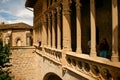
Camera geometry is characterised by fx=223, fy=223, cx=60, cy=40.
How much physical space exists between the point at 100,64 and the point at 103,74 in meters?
0.28

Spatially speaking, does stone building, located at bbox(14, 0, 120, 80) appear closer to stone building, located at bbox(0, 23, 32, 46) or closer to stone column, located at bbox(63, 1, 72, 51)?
stone column, located at bbox(63, 1, 72, 51)

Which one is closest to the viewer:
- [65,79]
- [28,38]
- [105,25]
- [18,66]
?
[65,79]

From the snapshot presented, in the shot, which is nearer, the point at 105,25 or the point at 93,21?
the point at 93,21

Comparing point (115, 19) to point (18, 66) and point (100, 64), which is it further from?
point (18, 66)

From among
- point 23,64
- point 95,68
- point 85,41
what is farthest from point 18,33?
point 95,68

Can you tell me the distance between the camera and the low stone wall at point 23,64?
20266 mm

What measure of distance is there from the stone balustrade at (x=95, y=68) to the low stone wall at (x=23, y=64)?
1223 centimetres

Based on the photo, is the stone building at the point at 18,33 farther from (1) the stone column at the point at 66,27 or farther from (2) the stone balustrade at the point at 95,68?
(2) the stone balustrade at the point at 95,68

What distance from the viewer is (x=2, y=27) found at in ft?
105

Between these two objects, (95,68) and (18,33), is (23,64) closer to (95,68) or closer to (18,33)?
(18,33)

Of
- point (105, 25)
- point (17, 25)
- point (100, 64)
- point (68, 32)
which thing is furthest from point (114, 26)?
point (17, 25)

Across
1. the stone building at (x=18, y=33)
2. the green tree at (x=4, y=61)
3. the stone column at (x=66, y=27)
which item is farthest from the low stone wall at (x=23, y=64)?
the stone column at (x=66, y=27)

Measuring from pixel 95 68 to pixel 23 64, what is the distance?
14.7 m

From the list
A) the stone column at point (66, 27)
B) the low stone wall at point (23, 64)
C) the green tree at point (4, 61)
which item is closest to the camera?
the stone column at point (66, 27)
